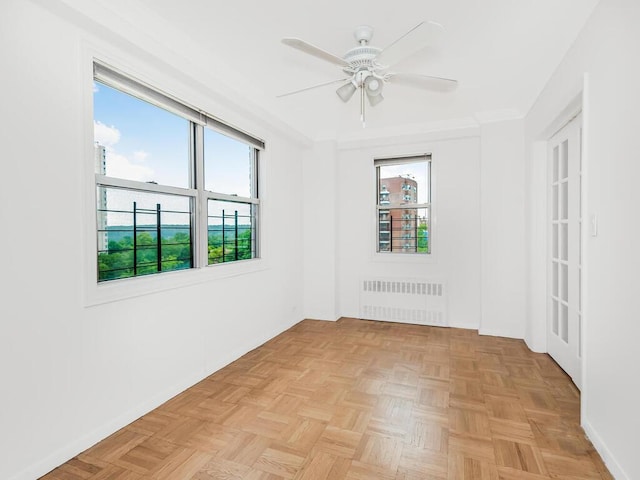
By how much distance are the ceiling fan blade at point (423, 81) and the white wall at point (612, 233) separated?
77 centimetres

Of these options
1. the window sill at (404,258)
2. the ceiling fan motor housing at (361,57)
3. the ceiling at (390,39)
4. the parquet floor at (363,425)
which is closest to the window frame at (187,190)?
the ceiling at (390,39)

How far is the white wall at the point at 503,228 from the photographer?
12.2 ft

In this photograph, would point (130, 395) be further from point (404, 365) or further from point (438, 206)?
point (438, 206)

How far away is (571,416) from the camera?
7.07 feet

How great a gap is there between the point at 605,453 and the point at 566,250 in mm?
1642

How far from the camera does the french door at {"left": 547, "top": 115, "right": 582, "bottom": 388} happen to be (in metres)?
2.58

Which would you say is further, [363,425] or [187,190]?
[187,190]

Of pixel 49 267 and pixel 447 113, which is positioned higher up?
pixel 447 113

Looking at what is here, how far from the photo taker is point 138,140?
7.64ft

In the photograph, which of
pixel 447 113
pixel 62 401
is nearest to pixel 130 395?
pixel 62 401

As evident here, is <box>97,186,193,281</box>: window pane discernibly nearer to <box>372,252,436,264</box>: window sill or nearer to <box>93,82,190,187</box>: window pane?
<box>93,82,190,187</box>: window pane

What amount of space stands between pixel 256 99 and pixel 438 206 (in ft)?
8.23

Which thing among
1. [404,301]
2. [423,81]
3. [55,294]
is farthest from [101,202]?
[404,301]

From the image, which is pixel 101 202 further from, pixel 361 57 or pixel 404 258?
pixel 404 258
